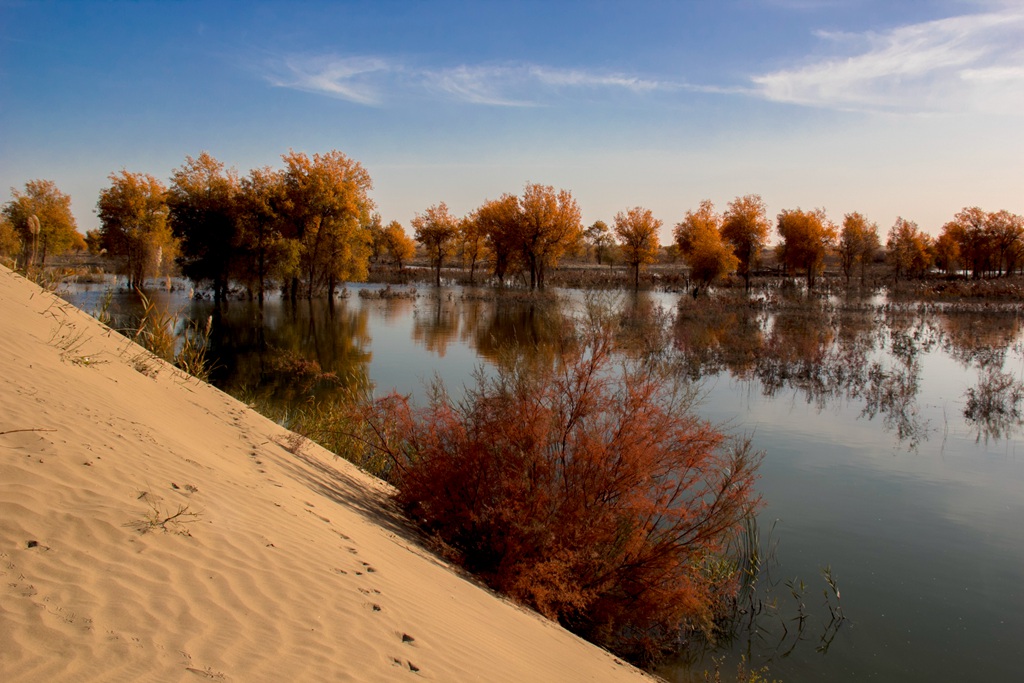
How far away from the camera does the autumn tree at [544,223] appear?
52.2 meters

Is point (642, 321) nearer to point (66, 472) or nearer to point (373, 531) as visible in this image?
point (373, 531)

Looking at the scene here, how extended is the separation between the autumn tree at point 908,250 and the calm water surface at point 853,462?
43.3 metres

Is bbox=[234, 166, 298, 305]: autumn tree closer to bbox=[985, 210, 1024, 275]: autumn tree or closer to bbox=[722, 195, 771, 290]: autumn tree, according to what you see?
bbox=[722, 195, 771, 290]: autumn tree

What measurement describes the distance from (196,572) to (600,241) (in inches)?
4380

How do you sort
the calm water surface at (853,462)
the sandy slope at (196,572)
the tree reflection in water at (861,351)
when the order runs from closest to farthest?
the sandy slope at (196,572) → the calm water surface at (853,462) → the tree reflection in water at (861,351)

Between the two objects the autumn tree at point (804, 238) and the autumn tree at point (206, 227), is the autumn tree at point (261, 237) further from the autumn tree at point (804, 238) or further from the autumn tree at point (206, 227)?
the autumn tree at point (804, 238)

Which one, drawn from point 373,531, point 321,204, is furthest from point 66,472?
point 321,204

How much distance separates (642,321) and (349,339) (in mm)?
11905

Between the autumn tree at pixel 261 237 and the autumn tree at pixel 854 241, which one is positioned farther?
the autumn tree at pixel 854 241

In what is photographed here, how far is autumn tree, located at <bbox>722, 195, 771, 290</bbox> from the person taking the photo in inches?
2286

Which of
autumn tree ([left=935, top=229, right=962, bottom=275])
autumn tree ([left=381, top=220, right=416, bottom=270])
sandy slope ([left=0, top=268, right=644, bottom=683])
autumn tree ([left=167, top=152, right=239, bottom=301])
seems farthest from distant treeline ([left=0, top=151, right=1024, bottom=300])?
sandy slope ([left=0, top=268, right=644, bottom=683])

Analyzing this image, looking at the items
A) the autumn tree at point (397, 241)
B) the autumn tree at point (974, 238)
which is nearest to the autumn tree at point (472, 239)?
the autumn tree at point (397, 241)

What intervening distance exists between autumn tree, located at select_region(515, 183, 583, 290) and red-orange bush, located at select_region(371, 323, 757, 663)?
44.6 meters

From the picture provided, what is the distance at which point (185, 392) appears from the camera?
8.95m
